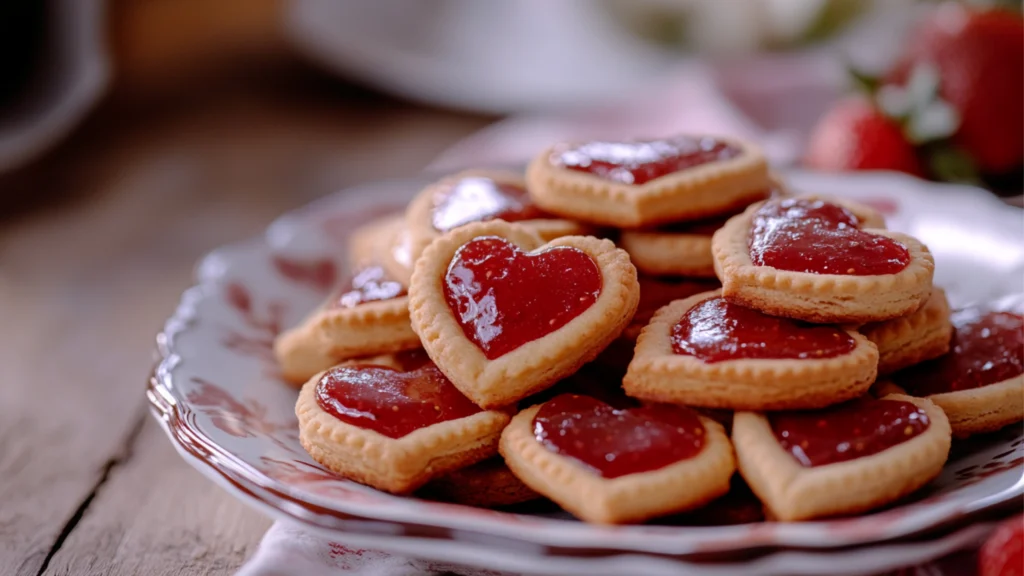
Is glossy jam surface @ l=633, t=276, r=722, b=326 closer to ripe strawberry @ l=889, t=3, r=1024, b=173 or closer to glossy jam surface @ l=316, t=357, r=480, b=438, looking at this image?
glossy jam surface @ l=316, t=357, r=480, b=438

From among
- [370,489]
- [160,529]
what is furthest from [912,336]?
[160,529]

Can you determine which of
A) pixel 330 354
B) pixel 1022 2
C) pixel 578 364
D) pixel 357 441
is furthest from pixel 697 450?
pixel 1022 2

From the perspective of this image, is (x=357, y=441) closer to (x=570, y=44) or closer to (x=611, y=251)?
(x=611, y=251)

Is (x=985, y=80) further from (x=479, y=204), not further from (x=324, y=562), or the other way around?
(x=324, y=562)

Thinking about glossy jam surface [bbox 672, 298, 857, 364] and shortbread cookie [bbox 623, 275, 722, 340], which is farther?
shortbread cookie [bbox 623, 275, 722, 340]

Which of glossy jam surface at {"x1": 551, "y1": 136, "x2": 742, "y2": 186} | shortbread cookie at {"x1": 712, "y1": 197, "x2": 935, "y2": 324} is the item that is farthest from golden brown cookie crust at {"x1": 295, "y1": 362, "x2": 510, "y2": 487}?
glossy jam surface at {"x1": 551, "y1": 136, "x2": 742, "y2": 186}

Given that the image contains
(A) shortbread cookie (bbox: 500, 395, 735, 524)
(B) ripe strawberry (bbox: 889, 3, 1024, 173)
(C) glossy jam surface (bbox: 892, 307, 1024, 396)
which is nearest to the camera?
(A) shortbread cookie (bbox: 500, 395, 735, 524)

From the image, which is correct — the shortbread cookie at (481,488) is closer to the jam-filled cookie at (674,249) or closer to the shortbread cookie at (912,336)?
the jam-filled cookie at (674,249)
